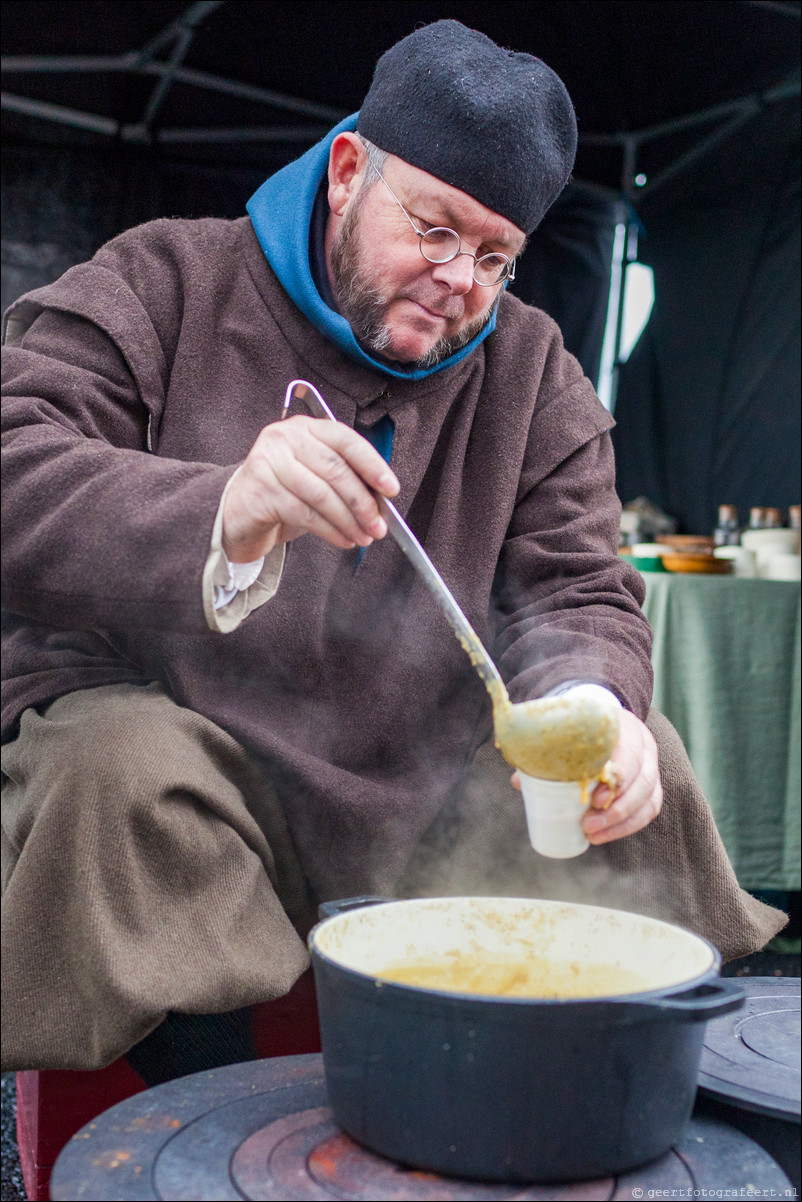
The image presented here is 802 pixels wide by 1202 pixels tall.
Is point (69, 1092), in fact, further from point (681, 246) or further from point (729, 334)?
point (681, 246)

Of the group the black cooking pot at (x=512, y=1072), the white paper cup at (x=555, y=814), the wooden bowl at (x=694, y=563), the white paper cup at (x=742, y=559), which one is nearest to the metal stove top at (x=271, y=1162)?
the black cooking pot at (x=512, y=1072)

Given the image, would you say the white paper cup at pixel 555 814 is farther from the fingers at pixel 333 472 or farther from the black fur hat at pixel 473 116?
the black fur hat at pixel 473 116

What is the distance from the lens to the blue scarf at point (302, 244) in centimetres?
176

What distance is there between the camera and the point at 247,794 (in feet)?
5.27

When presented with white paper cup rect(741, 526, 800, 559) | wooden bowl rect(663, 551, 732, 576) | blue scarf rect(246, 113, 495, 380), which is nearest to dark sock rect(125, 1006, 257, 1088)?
blue scarf rect(246, 113, 495, 380)

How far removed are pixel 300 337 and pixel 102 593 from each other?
64cm

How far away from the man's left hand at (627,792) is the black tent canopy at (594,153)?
3.19 meters

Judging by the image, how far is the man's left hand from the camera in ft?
4.19

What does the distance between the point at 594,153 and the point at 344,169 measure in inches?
137

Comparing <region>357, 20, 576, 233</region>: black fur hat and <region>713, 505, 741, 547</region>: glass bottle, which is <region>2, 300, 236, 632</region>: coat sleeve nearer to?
<region>357, 20, 576, 233</region>: black fur hat

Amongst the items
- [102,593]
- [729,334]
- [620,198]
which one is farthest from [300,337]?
[620,198]

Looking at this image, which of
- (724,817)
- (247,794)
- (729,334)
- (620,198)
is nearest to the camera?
(247,794)

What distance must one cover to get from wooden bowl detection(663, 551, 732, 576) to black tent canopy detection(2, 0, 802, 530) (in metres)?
1.21

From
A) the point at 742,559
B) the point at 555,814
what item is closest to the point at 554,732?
the point at 555,814
